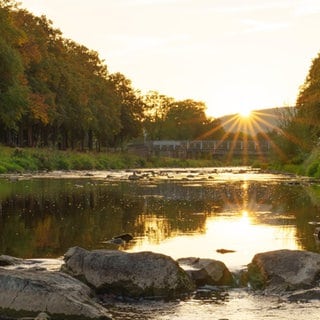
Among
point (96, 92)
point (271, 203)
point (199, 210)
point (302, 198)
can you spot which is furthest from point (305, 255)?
point (96, 92)

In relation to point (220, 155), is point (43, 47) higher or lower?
higher

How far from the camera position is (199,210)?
85.0 feet

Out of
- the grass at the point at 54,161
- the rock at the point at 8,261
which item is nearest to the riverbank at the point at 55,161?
the grass at the point at 54,161

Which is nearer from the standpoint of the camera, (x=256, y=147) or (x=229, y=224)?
(x=229, y=224)

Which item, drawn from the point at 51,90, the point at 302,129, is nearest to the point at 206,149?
the point at 51,90

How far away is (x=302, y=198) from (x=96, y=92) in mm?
86314

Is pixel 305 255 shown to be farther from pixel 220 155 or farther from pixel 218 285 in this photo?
pixel 220 155

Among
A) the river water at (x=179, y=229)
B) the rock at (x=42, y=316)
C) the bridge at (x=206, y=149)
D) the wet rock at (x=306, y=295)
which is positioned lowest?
the wet rock at (x=306, y=295)

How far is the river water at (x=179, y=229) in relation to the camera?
11.1 meters

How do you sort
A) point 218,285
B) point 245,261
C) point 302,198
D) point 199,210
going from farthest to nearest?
1. point 302,198
2. point 199,210
3. point 245,261
4. point 218,285

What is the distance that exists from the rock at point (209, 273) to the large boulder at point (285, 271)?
45 centimetres

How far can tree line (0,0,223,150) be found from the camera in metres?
67.2

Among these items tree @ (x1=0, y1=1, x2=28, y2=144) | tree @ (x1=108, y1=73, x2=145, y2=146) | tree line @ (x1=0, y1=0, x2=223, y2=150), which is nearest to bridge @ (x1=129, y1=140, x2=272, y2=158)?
tree @ (x1=108, y1=73, x2=145, y2=146)

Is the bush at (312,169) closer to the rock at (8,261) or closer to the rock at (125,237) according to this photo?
the rock at (125,237)
